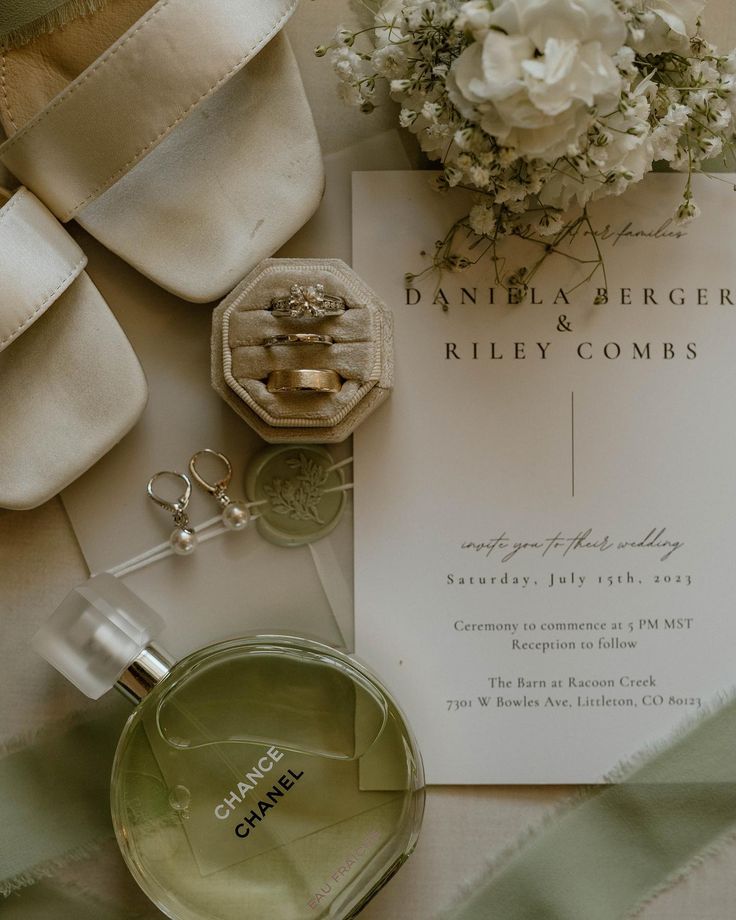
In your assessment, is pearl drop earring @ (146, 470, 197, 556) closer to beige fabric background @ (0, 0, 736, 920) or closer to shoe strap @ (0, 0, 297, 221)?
beige fabric background @ (0, 0, 736, 920)

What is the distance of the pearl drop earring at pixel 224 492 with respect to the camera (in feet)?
1.97

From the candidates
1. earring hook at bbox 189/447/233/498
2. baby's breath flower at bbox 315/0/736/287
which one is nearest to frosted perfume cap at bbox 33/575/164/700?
earring hook at bbox 189/447/233/498

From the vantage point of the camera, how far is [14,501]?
58cm

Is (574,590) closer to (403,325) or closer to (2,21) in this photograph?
(403,325)

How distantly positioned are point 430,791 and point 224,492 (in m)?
0.27

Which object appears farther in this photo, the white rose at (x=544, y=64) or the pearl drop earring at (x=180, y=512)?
the pearl drop earring at (x=180, y=512)

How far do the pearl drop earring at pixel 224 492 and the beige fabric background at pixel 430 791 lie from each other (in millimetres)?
66

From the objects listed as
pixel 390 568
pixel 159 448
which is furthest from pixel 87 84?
pixel 390 568

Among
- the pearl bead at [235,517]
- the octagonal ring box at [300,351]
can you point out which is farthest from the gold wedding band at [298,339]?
the pearl bead at [235,517]

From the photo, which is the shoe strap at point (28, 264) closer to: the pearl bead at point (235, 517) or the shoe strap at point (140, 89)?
the shoe strap at point (140, 89)

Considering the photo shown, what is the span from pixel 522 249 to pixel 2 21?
0.39 m

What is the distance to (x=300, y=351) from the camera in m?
0.56
